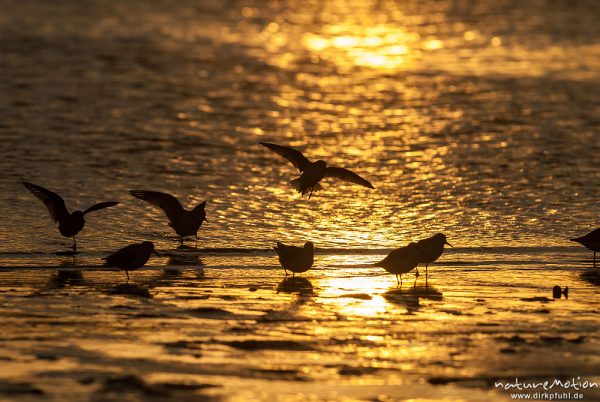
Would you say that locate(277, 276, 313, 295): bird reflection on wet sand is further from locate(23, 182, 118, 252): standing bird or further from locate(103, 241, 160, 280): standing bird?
locate(23, 182, 118, 252): standing bird

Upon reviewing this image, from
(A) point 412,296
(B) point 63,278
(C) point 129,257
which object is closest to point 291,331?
(A) point 412,296

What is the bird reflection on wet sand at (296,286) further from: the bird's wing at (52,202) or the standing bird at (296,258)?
the bird's wing at (52,202)

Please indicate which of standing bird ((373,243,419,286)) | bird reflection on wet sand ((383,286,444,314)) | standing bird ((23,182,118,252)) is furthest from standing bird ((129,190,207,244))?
bird reflection on wet sand ((383,286,444,314))

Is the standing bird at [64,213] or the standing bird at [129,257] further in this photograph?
the standing bird at [64,213]

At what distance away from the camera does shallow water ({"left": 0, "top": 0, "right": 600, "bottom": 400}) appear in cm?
1104

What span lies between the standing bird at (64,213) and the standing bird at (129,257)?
6.65 ft

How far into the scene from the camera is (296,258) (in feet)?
49.6

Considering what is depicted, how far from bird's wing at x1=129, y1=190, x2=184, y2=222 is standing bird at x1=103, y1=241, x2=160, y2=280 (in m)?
2.84

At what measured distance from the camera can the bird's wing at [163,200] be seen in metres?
18.1

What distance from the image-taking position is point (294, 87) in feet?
122

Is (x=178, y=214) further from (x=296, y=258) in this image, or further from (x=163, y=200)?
(x=296, y=258)

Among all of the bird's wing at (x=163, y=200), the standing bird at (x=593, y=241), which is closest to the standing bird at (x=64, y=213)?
the bird's wing at (x=163, y=200)

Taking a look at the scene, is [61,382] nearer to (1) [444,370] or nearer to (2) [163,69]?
(1) [444,370]

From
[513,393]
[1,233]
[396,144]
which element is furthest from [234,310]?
[396,144]
